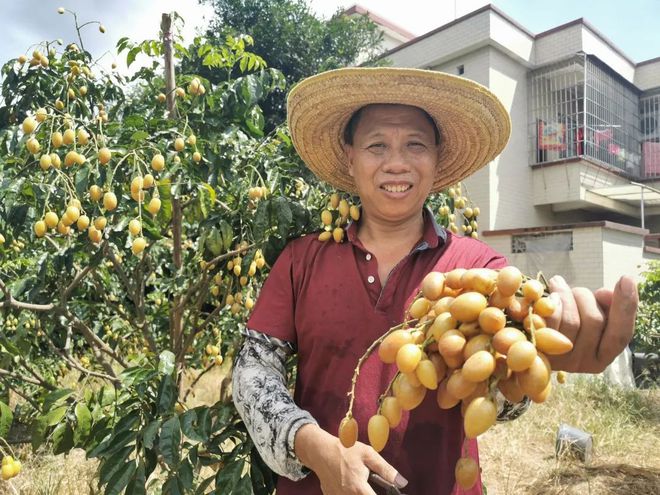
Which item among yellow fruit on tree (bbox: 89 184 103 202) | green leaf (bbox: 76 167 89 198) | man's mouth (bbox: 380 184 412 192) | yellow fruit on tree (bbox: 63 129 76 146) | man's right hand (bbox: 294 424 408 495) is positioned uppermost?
yellow fruit on tree (bbox: 63 129 76 146)

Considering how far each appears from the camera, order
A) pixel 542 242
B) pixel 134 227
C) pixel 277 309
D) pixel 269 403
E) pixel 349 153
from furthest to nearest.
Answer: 1. pixel 542 242
2. pixel 134 227
3. pixel 349 153
4. pixel 277 309
5. pixel 269 403

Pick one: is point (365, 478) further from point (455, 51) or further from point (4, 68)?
point (455, 51)

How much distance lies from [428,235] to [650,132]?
11936mm

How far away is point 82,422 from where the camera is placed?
1666mm

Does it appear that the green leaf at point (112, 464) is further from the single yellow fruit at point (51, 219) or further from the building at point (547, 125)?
the building at point (547, 125)

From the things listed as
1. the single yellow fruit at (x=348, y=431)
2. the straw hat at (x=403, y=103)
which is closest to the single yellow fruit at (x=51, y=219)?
the straw hat at (x=403, y=103)

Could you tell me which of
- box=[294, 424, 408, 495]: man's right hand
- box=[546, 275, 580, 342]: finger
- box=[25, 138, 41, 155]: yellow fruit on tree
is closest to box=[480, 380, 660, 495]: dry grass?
box=[294, 424, 408, 495]: man's right hand

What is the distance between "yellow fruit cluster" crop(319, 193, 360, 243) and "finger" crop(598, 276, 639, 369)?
744mm

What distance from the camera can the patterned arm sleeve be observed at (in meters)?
1.19

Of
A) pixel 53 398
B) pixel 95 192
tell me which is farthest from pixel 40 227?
pixel 53 398

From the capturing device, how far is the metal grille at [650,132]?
1103 centimetres

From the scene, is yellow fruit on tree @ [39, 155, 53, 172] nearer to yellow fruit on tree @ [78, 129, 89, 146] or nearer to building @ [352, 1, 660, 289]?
yellow fruit on tree @ [78, 129, 89, 146]

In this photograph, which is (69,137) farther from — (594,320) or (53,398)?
(594,320)

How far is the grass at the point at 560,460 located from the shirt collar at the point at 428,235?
72.6 inches
